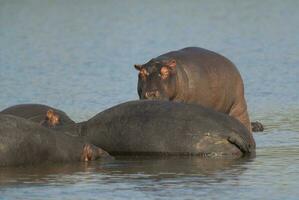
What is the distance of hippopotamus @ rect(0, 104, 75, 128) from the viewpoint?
1443 cm

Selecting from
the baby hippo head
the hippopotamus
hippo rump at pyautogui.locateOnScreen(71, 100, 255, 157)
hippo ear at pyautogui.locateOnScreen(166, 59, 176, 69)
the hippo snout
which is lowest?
the baby hippo head

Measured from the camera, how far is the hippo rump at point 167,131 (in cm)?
1340

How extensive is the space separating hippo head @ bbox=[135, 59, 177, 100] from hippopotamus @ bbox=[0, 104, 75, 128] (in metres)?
1.10

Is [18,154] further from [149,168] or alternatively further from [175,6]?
[175,6]

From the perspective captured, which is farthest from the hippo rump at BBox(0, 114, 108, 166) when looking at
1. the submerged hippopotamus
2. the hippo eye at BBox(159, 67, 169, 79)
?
the hippo eye at BBox(159, 67, 169, 79)

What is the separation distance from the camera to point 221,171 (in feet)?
40.4

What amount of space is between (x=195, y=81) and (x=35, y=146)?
3.70m

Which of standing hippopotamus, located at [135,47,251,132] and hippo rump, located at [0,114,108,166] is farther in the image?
standing hippopotamus, located at [135,47,251,132]

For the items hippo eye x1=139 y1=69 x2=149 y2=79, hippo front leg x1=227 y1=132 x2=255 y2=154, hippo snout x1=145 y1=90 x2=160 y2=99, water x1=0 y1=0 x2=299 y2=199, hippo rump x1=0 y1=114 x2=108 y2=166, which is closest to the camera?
water x1=0 y1=0 x2=299 y2=199

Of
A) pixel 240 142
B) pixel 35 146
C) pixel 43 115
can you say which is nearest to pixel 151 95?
pixel 43 115

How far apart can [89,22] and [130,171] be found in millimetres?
32813

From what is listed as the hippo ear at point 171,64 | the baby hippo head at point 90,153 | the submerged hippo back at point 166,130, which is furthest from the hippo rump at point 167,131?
the hippo ear at point 171,64

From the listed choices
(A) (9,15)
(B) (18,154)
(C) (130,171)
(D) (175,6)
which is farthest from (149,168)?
(D) (175,6)

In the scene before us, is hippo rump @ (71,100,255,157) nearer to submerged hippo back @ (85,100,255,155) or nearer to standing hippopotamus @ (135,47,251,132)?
submerged hippo back @ (85,100,255,155)
